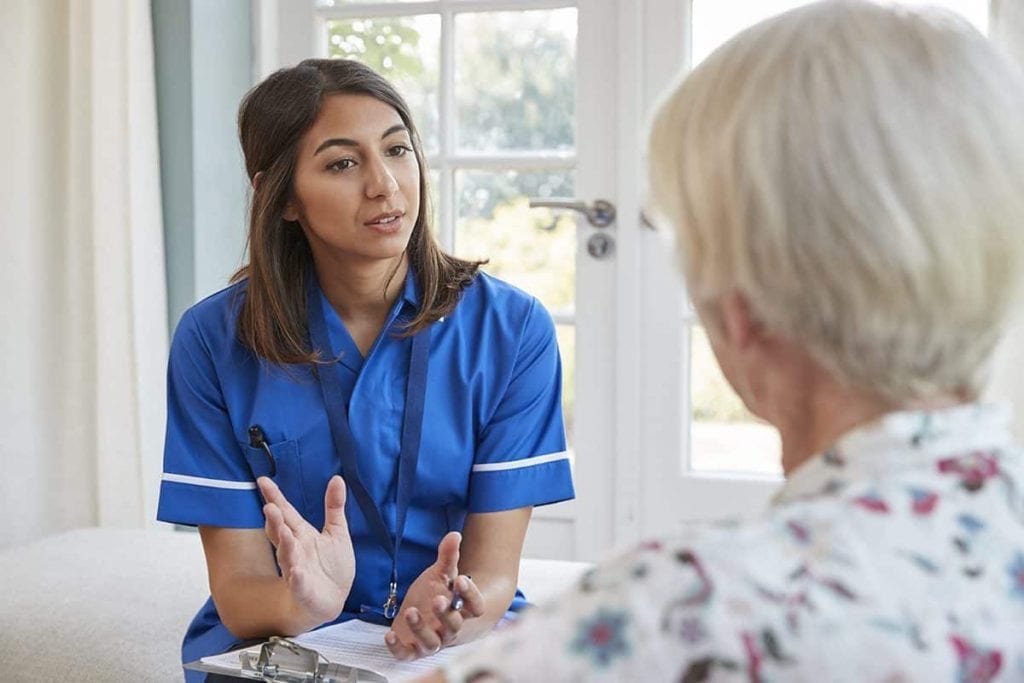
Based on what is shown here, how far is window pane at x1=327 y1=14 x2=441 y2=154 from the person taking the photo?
3258mm

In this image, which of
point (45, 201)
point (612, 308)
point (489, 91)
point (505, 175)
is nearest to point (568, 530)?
point (612, 308)

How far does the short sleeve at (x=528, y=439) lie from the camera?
6.15ft

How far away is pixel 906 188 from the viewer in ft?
2.59

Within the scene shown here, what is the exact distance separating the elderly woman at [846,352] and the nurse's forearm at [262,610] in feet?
3.16

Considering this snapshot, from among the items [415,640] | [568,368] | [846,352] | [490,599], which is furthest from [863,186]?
[568,368]

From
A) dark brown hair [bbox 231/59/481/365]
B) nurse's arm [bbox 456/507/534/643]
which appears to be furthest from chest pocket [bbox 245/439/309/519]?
nurse's arm [bbox 456/507/534/643]

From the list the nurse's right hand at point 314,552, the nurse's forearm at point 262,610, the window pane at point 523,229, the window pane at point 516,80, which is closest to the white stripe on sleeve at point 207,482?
the nurse's forearm at point 262,610

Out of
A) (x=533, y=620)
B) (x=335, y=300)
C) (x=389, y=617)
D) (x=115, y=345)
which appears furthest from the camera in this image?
(x=115, y=345)

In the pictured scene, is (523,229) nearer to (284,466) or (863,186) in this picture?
(284,466)

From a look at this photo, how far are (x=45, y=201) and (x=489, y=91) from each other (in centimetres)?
100

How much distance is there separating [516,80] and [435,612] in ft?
5.95

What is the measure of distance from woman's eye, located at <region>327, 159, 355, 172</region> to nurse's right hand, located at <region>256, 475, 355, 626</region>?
19.0 inches

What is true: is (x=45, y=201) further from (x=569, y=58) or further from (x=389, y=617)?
(x=389, y=617)

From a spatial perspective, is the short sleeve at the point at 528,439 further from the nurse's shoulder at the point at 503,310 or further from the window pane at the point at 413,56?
the window pane at the point at 413,56
